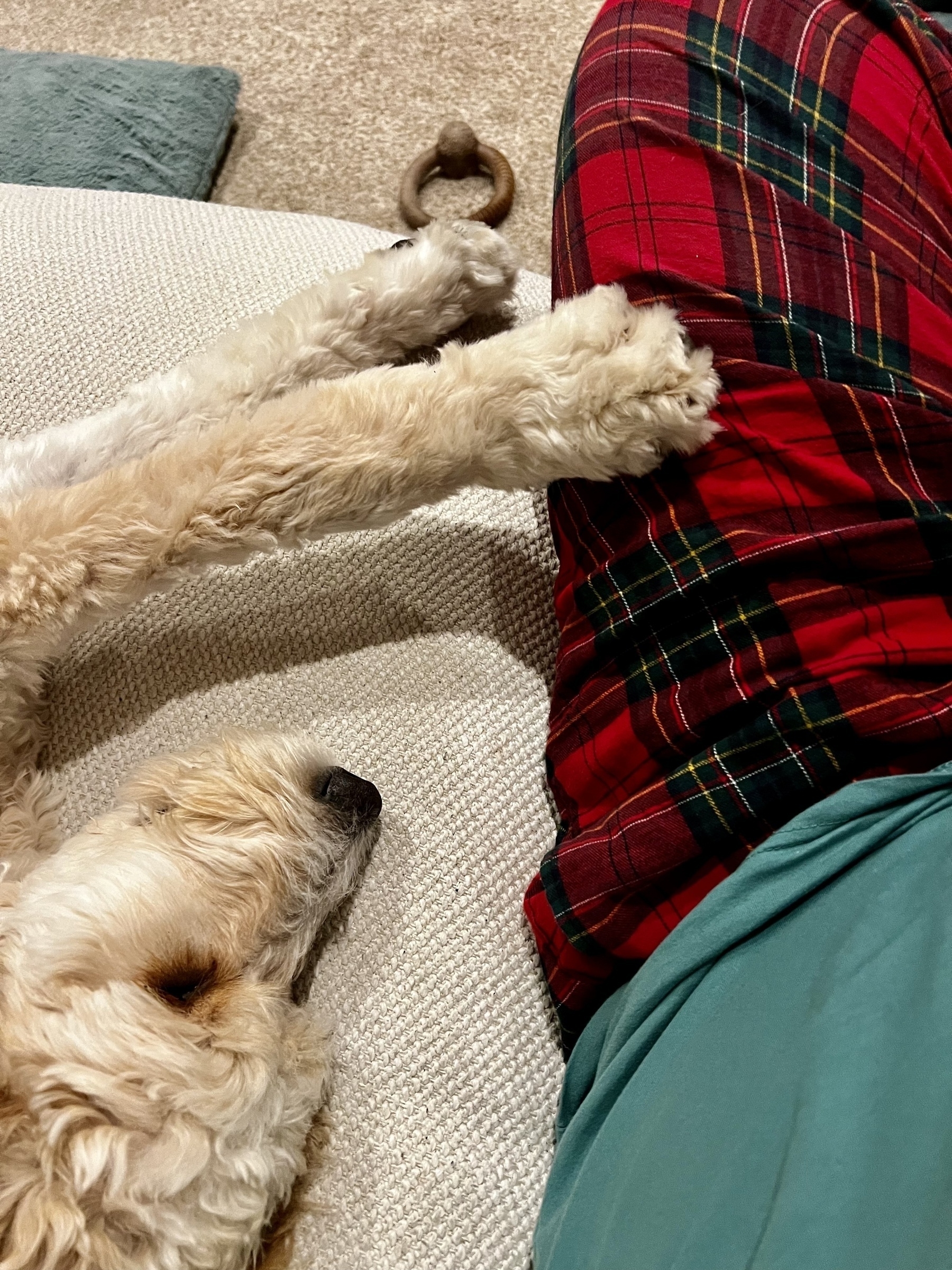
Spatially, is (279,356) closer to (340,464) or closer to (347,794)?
(340,464)

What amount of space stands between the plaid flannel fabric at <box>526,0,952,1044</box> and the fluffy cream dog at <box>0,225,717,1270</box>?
0.25 ft

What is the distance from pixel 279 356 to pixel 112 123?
1.02 metres

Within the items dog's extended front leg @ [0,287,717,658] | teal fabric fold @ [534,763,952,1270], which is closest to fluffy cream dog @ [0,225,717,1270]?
dog's extended front leg @ [0,287,717,658]

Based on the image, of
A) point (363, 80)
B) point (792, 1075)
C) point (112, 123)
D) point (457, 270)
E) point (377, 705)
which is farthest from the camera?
point (363, 80)

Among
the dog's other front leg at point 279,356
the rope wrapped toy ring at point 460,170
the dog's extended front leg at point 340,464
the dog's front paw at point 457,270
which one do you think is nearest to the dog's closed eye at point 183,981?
the dog's extended front leg at point 340,464

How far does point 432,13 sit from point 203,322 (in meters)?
1.16

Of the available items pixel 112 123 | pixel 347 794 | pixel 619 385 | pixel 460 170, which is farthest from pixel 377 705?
pixel 112 123

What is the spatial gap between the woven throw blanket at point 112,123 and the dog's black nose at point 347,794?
1280 millimetres

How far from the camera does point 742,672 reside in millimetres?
A: 769

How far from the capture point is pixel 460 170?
5.74 ft

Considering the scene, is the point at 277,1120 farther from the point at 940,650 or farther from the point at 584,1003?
the point at 940,650

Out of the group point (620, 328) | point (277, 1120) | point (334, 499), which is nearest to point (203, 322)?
point (334, 499)

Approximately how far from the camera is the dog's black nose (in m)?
0.89

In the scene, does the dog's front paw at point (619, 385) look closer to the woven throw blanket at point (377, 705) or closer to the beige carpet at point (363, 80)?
the woven throw blanket at point (377, 705)
